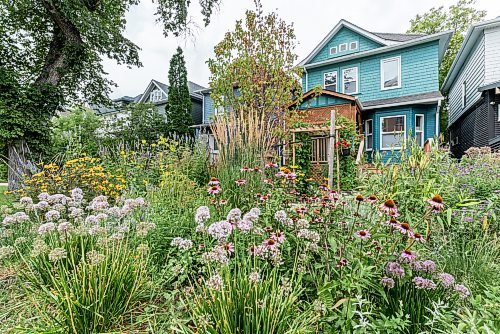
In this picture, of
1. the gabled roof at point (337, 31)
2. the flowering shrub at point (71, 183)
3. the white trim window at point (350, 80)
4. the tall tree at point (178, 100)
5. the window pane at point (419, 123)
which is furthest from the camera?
the tall tree at point (178, 100)

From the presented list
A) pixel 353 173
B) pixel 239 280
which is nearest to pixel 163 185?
pixel 239 280

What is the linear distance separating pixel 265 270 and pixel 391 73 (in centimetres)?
1166

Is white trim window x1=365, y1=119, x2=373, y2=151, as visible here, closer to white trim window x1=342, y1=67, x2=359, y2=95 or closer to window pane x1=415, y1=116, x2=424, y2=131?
white trim window x1=342, y1=67, x2=359, y2=95

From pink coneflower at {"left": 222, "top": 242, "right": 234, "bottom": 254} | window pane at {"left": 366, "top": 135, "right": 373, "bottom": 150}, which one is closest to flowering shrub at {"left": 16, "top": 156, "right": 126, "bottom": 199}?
pink coneflower at {"left": 222, "top": 242, "right": 234, "bottom": 254}

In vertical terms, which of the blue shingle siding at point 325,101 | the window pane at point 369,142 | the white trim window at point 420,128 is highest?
the blue shingle siding at point 325,101

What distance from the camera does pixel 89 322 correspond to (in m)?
1.44

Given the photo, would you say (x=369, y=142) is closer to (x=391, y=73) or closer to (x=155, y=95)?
(x=391, y=73)

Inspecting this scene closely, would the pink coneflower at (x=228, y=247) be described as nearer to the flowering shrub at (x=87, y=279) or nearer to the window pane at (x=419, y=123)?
the flowering shrub at (x=87, y=279)

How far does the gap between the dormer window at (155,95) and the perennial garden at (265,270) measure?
63.5 feet

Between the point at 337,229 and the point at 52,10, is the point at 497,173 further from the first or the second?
the point at 52,10

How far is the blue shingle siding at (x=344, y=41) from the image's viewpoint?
11.5 meters

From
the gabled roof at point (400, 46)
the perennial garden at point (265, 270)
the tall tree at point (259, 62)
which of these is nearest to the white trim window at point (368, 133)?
the gabled roof at point (400, 46)

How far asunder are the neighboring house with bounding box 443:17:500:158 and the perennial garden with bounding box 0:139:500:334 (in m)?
7.82

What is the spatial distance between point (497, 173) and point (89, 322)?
16.6ft
